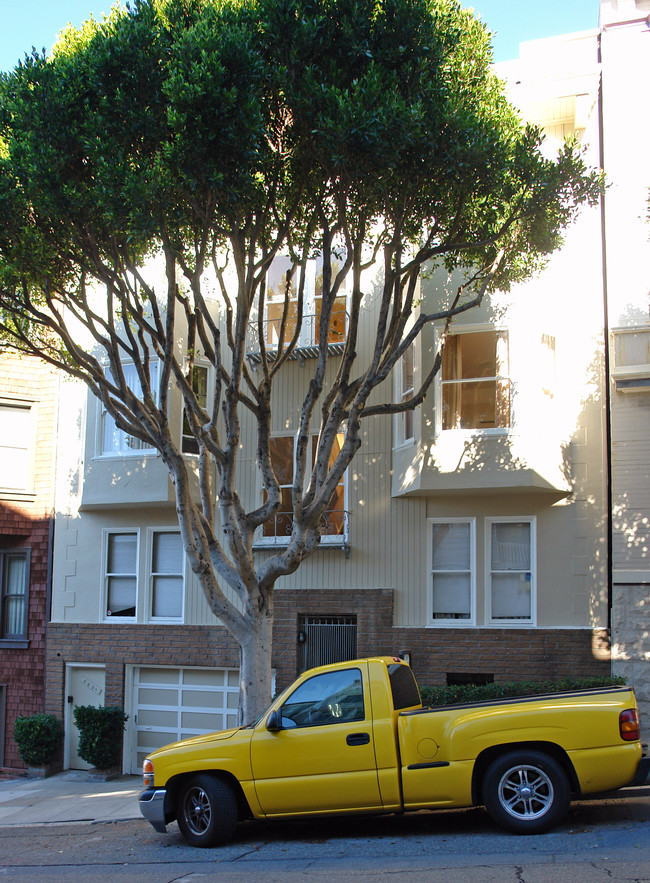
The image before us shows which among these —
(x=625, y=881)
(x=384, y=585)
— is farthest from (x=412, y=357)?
(x=625, y=881)

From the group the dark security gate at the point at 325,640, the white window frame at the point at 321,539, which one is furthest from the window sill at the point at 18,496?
the dark security gate at the point at 325,640

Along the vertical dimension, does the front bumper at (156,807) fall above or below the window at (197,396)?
below

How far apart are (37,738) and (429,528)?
849cm

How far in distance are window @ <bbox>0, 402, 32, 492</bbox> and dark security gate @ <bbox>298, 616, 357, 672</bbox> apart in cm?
677

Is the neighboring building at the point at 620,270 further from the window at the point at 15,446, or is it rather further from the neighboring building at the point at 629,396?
the window at the point at 15,446

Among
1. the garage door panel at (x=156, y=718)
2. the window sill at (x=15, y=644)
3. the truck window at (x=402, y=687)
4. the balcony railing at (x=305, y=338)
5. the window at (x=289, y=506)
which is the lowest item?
the garage door panel at (x=156, y=718)

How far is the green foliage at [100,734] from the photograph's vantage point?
16203 mm

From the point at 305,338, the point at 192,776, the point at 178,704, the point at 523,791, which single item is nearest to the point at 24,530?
the point at 178,704

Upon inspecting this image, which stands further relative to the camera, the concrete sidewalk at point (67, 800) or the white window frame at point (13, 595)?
the white window frame at point (13, 595)

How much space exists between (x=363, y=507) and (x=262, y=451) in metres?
4.24

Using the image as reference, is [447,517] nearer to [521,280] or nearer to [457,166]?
[521,280]

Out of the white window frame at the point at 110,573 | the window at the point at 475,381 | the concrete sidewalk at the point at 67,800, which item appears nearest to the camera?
the concrete sidewalk at the point at 67,800

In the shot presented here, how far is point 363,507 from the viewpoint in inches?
633

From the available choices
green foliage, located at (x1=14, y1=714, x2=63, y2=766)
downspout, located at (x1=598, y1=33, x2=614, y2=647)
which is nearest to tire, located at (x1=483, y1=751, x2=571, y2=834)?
downspout, located at (x1=598, y1=33, x2=614, y2=647)
